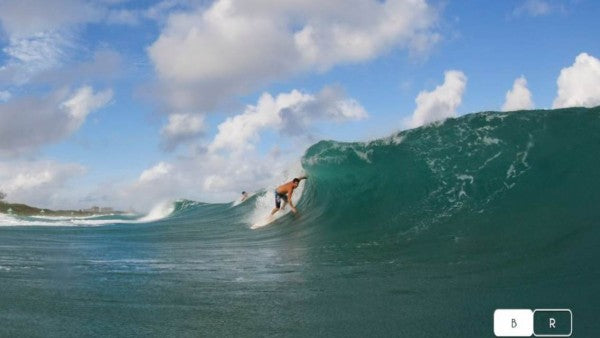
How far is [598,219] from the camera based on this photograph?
23.7 feet

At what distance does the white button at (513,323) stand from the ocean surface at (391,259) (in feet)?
0.47

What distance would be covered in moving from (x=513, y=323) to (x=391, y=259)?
3.22m

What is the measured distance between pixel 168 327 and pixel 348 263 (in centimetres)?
332

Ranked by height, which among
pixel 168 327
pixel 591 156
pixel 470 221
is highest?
pixel 591 156

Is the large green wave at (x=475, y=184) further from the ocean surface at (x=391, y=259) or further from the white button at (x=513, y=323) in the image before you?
the white button at (x=513, y=323)

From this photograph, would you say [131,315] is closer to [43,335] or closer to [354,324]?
[43,335]

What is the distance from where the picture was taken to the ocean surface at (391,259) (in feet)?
13.1

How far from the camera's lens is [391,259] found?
266 inches

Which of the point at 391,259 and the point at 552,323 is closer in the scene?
the point at 552,323

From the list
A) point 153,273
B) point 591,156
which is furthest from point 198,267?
point 591,156

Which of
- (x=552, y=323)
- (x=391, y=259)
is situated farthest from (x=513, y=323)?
(x=391, y=259)

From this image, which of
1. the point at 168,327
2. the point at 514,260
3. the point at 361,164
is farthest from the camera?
the point at 361,164

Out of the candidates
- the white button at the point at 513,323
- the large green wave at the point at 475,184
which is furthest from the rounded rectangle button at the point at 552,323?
the large green wave at the point at 475,184

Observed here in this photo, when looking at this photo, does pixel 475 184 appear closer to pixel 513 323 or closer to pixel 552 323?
pixel 552 323
